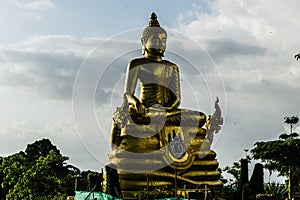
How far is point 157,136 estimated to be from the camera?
18.7 meters

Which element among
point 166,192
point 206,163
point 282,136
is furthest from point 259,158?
point 166,192

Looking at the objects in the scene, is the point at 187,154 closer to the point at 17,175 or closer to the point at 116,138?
the point at 116,138

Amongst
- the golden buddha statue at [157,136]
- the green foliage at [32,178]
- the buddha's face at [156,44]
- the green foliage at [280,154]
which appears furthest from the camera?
the green foliage at [280,154]

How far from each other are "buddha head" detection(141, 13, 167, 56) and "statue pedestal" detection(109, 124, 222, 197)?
8.88ft

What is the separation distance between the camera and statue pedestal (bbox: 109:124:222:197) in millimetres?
18188

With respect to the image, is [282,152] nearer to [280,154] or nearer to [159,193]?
[280,154]

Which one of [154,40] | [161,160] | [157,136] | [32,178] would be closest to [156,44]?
[154,40]

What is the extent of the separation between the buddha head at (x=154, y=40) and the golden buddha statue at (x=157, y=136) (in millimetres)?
110

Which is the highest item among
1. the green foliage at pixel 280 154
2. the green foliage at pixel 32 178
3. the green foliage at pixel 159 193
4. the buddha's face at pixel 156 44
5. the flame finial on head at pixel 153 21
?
the flame finial on head at pixel 153 21

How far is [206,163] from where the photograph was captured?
1902 centimetres

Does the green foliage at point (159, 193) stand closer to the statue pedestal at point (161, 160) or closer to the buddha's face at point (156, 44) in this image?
the statue pedestal at point (161, 160)

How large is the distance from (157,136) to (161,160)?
74 cm

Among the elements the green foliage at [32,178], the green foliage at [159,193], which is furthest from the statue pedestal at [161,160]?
the green foliage at [32,178]

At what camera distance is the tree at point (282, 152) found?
98.2 feet
